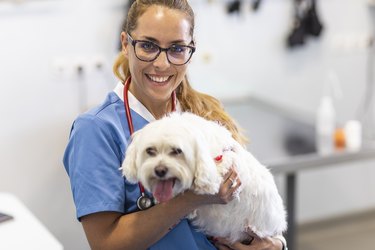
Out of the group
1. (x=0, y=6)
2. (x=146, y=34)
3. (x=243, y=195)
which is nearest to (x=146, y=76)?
(x=146, y=34)

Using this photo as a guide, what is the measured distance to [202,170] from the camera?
4.05 ft

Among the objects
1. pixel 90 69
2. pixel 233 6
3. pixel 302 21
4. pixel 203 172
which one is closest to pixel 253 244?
pixel 203 172

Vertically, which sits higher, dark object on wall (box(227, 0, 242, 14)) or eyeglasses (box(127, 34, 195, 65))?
dark object on wall (box(227, 0, 242, 14))

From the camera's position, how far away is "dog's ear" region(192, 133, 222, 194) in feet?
4.06

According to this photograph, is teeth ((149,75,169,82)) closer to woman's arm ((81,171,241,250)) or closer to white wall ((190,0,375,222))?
woman's arm ((81,171,241,250))

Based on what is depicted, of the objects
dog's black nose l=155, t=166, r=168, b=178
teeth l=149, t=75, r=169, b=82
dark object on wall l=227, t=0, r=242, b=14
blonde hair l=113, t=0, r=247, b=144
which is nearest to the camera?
dog's black nose l=155, t=166, r=168, b=178

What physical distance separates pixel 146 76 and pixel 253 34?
6.77 ft

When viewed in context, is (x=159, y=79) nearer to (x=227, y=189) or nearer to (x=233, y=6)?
(x=227, y=189)

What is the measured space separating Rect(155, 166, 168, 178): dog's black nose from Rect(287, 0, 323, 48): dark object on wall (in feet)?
7.80

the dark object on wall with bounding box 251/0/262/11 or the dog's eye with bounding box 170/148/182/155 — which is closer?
the dog's eye with bounding box 170/148/182/155

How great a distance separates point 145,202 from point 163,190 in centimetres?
14

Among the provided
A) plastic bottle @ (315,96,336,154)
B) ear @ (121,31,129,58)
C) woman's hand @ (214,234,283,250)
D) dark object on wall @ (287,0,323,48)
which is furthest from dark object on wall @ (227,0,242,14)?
woman's hand @ (214,234,283,250)

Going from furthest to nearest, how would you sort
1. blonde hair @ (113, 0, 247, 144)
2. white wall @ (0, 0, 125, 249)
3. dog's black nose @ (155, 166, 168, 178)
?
white wall @ (0, 0, 125, 249) < blonde hair @ (113, 0, 247, 144) < dog's black nose @ (155, 166, 168, 178)

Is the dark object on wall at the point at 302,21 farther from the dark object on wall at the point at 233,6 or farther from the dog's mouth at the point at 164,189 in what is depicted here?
the dog's mouth at the point at 164,189
